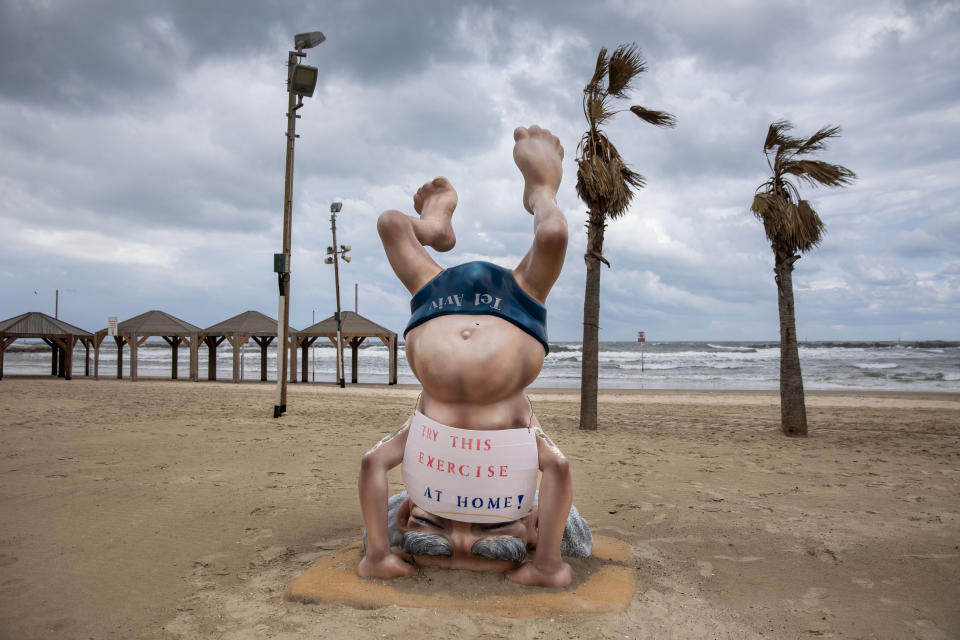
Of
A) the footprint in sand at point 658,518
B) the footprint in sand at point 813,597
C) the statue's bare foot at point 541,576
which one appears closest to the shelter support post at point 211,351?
the footprint in sand at point 658,518

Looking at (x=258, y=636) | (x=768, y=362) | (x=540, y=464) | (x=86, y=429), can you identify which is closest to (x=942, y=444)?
(x=540, y=464)

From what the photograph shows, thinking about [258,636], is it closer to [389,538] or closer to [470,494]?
[389,538]

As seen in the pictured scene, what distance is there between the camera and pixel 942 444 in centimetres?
816

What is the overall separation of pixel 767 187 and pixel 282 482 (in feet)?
27.4

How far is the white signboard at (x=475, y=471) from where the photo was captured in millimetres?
2875

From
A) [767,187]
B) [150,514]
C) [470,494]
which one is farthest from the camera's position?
[767,187]

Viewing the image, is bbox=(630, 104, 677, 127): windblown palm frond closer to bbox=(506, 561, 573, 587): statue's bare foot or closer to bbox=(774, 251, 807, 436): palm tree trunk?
bbox=(774, 251, 807, 436): palm tree trunk

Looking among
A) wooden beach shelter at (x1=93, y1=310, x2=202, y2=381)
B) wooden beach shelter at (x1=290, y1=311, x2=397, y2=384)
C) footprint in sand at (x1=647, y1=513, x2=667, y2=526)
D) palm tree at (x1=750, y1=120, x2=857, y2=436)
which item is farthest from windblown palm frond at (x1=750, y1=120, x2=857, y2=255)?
wooden beach shelter at (x1=93, y1=310, x2=202, y2=381)

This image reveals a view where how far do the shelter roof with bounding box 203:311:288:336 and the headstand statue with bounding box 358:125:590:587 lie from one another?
19.1 metres

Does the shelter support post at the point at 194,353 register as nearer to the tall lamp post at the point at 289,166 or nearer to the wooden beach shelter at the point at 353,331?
the wooden beach shelter at the point at 353,331

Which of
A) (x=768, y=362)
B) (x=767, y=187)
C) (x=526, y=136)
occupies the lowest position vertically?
(x=768, y=362)

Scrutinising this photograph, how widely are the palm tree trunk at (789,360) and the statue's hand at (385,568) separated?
306 inches

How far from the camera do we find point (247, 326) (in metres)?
21.2

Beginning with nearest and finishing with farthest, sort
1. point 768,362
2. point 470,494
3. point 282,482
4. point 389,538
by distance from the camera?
point 470,494 < point 389,538 < point 282,482 < point 768,362
